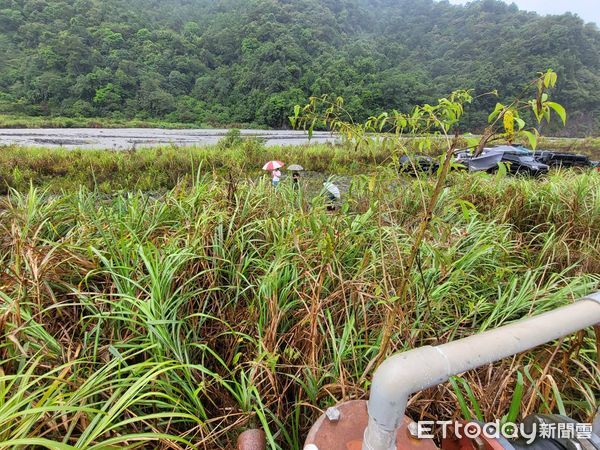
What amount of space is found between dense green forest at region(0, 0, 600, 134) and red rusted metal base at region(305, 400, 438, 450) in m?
24.3

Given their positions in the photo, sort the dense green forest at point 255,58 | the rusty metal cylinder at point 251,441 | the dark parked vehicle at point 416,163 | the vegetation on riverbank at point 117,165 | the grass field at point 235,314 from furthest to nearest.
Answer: the dense green forest at point 255,58 < the vegetation on riverbank at point 117,165 < the dark parked vehicle at point 416,163 < the grass field at point 235,314 < the rusty metal cylinder at point 251,441

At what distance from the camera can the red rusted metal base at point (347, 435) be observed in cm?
64

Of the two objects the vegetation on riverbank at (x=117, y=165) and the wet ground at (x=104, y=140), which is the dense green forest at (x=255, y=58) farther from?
the vegetation on riverbank at (x=117, y=165)

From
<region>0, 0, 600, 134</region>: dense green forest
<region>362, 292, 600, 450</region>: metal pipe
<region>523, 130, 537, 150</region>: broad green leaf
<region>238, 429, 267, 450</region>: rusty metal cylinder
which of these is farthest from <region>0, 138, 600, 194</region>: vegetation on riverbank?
<region>0, 0, 600, 134</region>: dense green forest

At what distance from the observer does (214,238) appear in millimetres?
1779

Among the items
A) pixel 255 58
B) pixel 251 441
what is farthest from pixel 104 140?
pixel 255 58

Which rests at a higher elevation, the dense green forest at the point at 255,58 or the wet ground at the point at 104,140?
the dense green forest at the point at 255,58

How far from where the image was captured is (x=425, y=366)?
0.45m

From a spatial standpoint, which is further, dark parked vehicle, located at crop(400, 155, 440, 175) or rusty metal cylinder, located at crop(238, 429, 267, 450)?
dark parked vehicle, located at crop(400, 155, 440, 175)

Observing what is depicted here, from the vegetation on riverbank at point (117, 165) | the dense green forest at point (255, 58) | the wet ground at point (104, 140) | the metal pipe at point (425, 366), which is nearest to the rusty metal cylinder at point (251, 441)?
the metal pipe at point (425, 366)

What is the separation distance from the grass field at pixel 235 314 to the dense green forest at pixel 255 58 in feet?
75.8

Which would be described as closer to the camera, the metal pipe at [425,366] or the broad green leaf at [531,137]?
the metal pipe at [425,366]

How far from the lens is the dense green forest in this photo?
32969mm

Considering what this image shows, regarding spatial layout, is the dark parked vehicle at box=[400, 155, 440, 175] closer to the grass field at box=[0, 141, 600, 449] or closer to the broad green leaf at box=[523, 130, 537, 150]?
the grass field at box=[0, 141, 600, 449]
